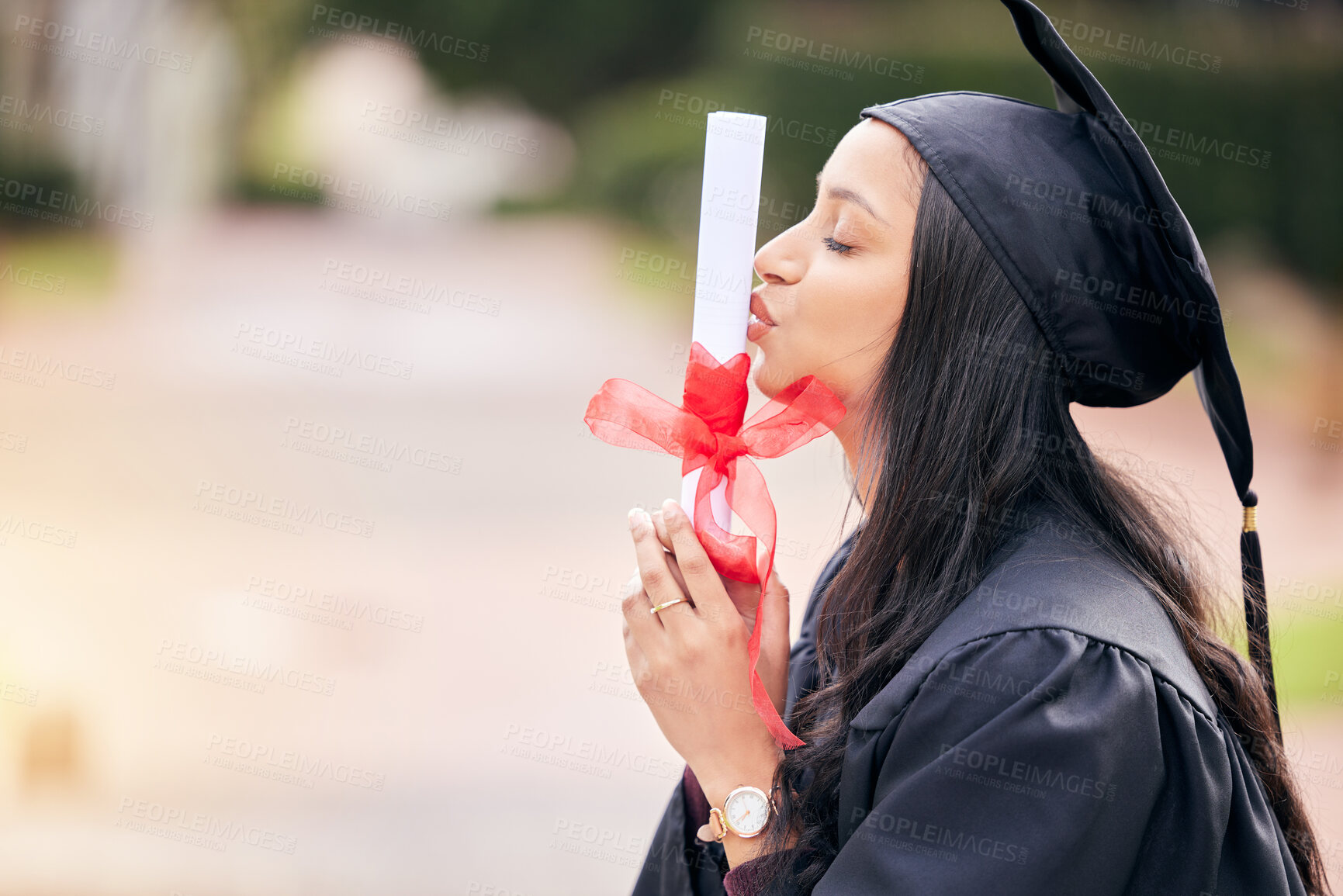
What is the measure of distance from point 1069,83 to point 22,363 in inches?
591

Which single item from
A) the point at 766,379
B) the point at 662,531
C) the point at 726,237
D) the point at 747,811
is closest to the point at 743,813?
the point at 747,811

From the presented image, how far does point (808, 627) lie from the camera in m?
2.35

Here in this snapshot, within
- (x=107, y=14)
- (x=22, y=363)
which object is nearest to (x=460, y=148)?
(x=107, y=14)

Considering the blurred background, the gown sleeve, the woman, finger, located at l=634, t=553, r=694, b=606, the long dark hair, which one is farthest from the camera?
the blurred background

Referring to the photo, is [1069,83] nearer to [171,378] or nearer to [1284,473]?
[1284,473]

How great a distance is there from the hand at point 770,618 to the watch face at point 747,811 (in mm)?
147

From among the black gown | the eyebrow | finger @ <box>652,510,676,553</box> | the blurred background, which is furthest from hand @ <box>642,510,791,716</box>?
the blurred background

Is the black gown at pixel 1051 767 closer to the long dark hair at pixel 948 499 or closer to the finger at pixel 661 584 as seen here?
the long dark hair at pixel 948 499

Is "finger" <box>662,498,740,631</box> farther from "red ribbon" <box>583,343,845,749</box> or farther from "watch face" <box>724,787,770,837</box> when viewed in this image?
"watch face" <box>724,787,770,837</box>

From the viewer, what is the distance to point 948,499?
1830mm

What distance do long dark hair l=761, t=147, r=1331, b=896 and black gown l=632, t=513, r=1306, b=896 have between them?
100mm

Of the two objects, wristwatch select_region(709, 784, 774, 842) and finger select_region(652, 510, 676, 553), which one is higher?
finger select_region(652, 510, 676, 553)

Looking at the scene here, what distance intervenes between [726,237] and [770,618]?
628 mm

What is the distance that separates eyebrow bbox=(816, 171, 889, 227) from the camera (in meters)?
1.84
